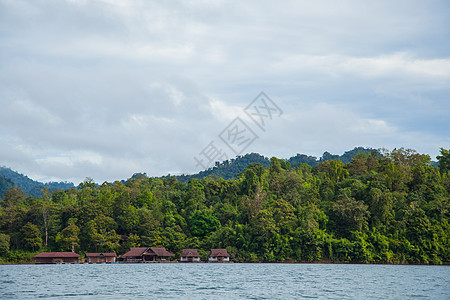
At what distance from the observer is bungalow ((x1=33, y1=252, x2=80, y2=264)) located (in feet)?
240

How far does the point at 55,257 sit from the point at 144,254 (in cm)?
1393

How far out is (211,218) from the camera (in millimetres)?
82000

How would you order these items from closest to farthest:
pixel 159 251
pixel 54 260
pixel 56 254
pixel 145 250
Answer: pixel 54 260 → pixel 56 254 → pixel 145 250 → pixel 159 251

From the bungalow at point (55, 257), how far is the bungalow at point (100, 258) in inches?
77.6

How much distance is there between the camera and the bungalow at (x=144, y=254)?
75.2 metres

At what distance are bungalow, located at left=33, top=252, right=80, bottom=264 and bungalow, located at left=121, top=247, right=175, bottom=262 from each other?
8.06 m

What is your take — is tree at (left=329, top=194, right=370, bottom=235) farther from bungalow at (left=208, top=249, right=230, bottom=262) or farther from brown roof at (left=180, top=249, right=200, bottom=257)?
brown roof at (left=180, top=249, right=200, bottom=257)

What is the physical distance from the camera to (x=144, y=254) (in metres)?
75.1

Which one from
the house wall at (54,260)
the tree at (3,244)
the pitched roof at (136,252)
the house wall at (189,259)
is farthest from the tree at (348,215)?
the tree at (3,244)

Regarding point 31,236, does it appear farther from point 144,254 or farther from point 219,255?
point 219,255

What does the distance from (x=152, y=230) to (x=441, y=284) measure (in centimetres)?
5262

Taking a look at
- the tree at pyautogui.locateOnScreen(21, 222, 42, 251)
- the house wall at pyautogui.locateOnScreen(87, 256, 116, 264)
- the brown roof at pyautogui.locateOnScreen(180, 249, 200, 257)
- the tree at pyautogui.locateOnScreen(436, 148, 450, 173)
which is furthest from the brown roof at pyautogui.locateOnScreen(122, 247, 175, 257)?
the tree at pyautogui.locateOnScreen(436, 148, 450, 173)

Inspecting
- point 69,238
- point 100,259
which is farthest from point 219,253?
point 69,238

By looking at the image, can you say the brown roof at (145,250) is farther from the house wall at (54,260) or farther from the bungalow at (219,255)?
the house wall at (54,260)
